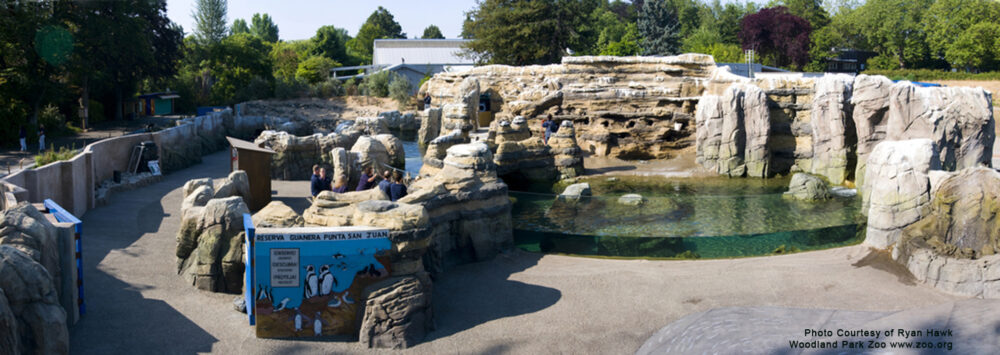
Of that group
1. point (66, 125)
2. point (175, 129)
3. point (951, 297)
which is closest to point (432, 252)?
point (951, 297)

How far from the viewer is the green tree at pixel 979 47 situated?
1558 inches

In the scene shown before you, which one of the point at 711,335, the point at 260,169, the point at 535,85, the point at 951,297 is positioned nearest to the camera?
the point at 711,335

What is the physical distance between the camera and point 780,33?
45250 mm

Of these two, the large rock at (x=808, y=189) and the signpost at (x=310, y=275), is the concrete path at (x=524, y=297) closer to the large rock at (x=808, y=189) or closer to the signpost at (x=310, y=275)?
the signpost at (x=310, y=275)

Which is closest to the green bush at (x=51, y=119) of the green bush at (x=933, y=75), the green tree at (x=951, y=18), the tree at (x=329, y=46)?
the tree at (x=329, y=46)

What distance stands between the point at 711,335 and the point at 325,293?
12.1ft

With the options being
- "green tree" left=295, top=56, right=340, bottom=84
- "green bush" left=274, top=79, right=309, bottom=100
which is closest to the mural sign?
"green bush" left=274, top=79, right=309, bottom=100

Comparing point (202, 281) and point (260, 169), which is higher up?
point (260, 169)

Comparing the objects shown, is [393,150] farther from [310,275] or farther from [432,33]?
[432,33]

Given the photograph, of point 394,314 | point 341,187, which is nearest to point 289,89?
point 341,187

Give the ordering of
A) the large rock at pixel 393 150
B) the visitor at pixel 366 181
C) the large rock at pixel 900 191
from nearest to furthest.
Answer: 1. the large rock at pixel 900 191
2. the visitor at pixel 366 181
3. the large rock at pixel 393 150

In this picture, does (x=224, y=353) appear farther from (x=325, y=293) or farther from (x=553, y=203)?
(x=553, y=203)

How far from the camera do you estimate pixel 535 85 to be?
80.1 ft

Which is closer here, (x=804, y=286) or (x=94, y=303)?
(x=94, y=303)
